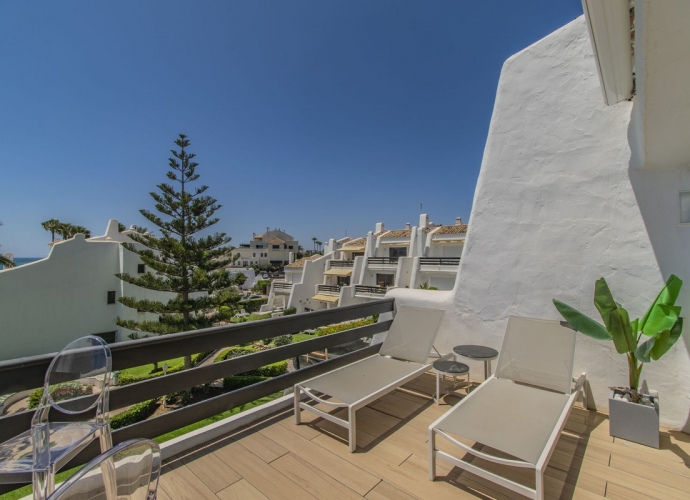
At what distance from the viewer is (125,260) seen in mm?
19562

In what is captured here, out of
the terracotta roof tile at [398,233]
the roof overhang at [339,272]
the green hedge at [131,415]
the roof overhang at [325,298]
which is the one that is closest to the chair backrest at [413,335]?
the green hedge at [131,415]

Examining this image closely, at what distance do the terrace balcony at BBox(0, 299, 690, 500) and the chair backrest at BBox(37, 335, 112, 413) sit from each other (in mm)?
203

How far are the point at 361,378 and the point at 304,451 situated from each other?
74cm

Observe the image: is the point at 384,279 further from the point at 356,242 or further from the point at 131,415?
the point at 131,415

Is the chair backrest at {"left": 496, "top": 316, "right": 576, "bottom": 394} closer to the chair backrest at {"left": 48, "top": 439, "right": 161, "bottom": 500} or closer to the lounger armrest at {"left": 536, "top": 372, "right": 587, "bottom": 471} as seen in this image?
the lounger armrest at {"left": 536, "top": 372, "right": 587, "bottom": 471}

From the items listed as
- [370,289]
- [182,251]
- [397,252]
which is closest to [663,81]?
[182,251]

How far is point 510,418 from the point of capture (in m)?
2.02

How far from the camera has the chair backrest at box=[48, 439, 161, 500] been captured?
27.5 inches

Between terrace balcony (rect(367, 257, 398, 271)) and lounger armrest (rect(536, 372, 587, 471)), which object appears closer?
lounger armrest (rect(536, 372, 587, 471))

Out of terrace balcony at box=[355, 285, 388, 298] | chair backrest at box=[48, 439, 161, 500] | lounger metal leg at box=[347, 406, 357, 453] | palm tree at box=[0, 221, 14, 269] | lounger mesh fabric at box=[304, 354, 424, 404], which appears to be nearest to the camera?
chair backrest at box=[48, 439, 161, 500]

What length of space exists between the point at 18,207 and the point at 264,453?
77.2ft

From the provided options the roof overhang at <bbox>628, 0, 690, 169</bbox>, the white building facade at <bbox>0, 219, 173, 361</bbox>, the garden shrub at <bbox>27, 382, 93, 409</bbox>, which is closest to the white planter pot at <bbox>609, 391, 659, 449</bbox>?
the roof overhang at <bbox>628, 0, 690, 169</bbox>

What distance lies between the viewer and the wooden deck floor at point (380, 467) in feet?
5.81

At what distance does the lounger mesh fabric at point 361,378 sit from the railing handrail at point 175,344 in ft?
1.80
